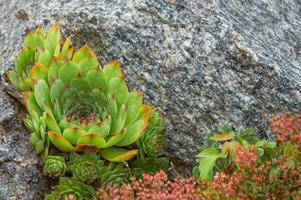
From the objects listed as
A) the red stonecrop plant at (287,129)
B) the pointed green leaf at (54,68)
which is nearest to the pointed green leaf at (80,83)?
the pointed green leaf at (54,68)

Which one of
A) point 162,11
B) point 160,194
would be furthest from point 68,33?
point 160,194

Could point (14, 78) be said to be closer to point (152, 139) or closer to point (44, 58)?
point (44, 58)

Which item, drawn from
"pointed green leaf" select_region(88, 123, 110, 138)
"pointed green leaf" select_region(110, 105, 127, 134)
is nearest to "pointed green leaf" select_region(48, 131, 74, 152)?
"pointed green leaf" select_region(88, 123, 110, 138)

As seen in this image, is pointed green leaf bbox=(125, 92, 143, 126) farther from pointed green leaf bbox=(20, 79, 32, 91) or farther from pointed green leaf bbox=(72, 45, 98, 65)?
pointed green leaf bbox=(20, 79, 32, 91)

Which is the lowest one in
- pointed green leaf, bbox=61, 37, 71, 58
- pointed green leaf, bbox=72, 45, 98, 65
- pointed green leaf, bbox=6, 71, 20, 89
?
pointed green leaf, bbox=6, 71, 20, 89

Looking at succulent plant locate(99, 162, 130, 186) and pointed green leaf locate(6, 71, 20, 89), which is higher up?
pointed green leaf locate(6, 71, 20, 89)

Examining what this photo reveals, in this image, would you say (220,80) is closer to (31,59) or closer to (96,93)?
(96,93)
